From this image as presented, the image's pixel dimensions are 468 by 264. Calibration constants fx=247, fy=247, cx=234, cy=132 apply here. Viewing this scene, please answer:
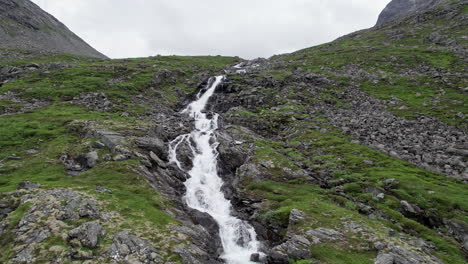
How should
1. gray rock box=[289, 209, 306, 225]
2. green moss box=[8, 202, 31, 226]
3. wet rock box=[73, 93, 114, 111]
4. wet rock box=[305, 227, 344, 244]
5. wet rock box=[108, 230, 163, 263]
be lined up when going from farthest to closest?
wet rock box=[73, 93, 114, 111] < gray rock box=[289, 209, 306, 225] < wet rock box=[305, 227, 344, 244] < green moss box=[8, 202, 31, 226] < wet rock box=[108, 230, 163, 263]

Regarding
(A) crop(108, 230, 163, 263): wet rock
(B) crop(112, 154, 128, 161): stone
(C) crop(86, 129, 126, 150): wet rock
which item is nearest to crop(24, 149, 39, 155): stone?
(C) crop(86, 129, 126, 150): wet rock

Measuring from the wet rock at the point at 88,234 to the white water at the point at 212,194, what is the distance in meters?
10.4

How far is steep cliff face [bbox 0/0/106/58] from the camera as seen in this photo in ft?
450

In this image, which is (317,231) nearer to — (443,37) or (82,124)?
(82,124)

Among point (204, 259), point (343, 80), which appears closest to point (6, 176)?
point (204, 259)

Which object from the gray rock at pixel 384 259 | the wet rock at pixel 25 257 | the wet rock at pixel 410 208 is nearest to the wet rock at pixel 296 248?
the gray rock at pixel 384 259

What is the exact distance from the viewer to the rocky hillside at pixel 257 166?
1833cm

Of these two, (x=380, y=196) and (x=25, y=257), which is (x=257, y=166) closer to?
(x=380, y=196)

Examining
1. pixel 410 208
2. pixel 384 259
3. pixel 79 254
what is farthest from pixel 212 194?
pixel 410 208

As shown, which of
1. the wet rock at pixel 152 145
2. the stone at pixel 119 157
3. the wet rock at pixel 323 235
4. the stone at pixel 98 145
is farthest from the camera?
the wet rock at pixel 152 145

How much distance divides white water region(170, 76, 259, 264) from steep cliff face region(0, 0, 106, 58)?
13491 cm

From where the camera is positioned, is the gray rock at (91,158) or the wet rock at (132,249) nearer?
the wet rock at (132,249)

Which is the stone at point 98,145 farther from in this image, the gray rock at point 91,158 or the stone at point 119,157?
the stone at point 119,157

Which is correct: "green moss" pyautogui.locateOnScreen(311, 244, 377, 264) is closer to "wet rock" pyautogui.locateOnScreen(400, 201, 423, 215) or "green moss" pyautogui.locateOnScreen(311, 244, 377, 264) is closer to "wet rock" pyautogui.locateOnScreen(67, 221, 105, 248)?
"wet rock" pyautogui.locateOnScreen(400, 201, 423, 215)
